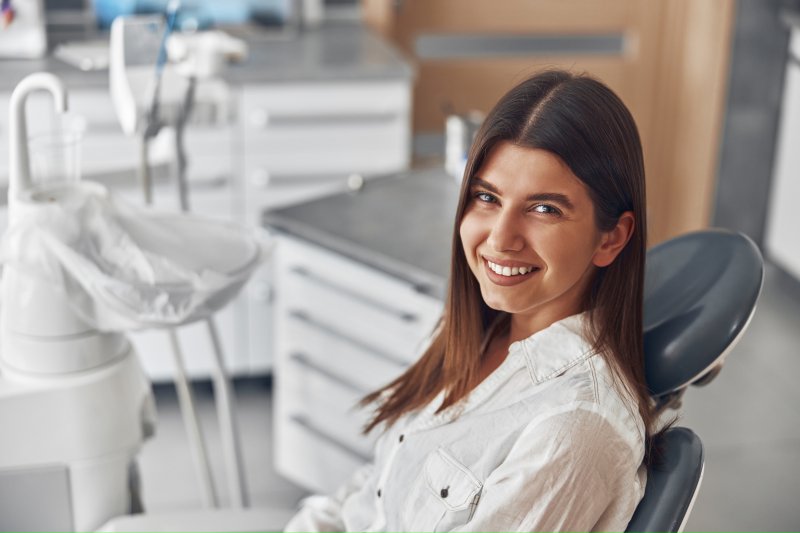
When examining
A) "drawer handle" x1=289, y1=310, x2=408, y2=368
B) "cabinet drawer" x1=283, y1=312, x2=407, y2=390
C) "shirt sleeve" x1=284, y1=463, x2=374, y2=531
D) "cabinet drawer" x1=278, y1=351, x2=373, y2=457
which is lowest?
"cabinet drawer" x1=278, y1=351, x2=373, y2=457

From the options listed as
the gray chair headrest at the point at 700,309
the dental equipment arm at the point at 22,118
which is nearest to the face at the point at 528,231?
the gray chair headrest at the point at 700,309

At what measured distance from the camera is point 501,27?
3654mm

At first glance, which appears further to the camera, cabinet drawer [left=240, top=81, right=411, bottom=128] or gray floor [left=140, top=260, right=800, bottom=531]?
cabinet drawer [left=240, top=81, right=411, bottom=128]

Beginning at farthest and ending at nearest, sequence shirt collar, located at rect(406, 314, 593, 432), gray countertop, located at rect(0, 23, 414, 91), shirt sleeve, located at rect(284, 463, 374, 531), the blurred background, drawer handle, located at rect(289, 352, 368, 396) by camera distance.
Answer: gray countertop, located at rect(0, 23, 414, 91)
the blurred background
drawer handle, located at rect(289, 352, 368, 396)
shirt sleeve, located at rect(284, 463, 374, 531)
shirt collar, located at rect(406, 314, 593, 432)

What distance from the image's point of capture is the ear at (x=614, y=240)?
3.77 feet

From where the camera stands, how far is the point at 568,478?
1085mm

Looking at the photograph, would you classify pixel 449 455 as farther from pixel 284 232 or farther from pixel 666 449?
pixel 284 232

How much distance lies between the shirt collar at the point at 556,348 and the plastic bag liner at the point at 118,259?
46 cm

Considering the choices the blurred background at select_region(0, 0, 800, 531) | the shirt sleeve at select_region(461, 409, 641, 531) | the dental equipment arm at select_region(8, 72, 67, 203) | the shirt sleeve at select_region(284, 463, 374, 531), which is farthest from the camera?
the blurred background at select_region(0, 0, 800, 531)

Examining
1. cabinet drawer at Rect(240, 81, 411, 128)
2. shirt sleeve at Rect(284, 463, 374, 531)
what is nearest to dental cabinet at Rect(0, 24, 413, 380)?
cabinet drawer at Rect(240, 81, 411, 128)

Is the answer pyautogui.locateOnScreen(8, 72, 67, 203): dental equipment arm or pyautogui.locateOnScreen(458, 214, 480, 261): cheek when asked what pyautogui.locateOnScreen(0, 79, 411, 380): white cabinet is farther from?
pyautogui.locateOnScreen(458, 214, 480, 261): cheek

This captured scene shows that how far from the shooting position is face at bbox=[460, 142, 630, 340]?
3.67ft

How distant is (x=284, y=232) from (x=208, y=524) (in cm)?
81

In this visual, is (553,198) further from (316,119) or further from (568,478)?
(316,119)
